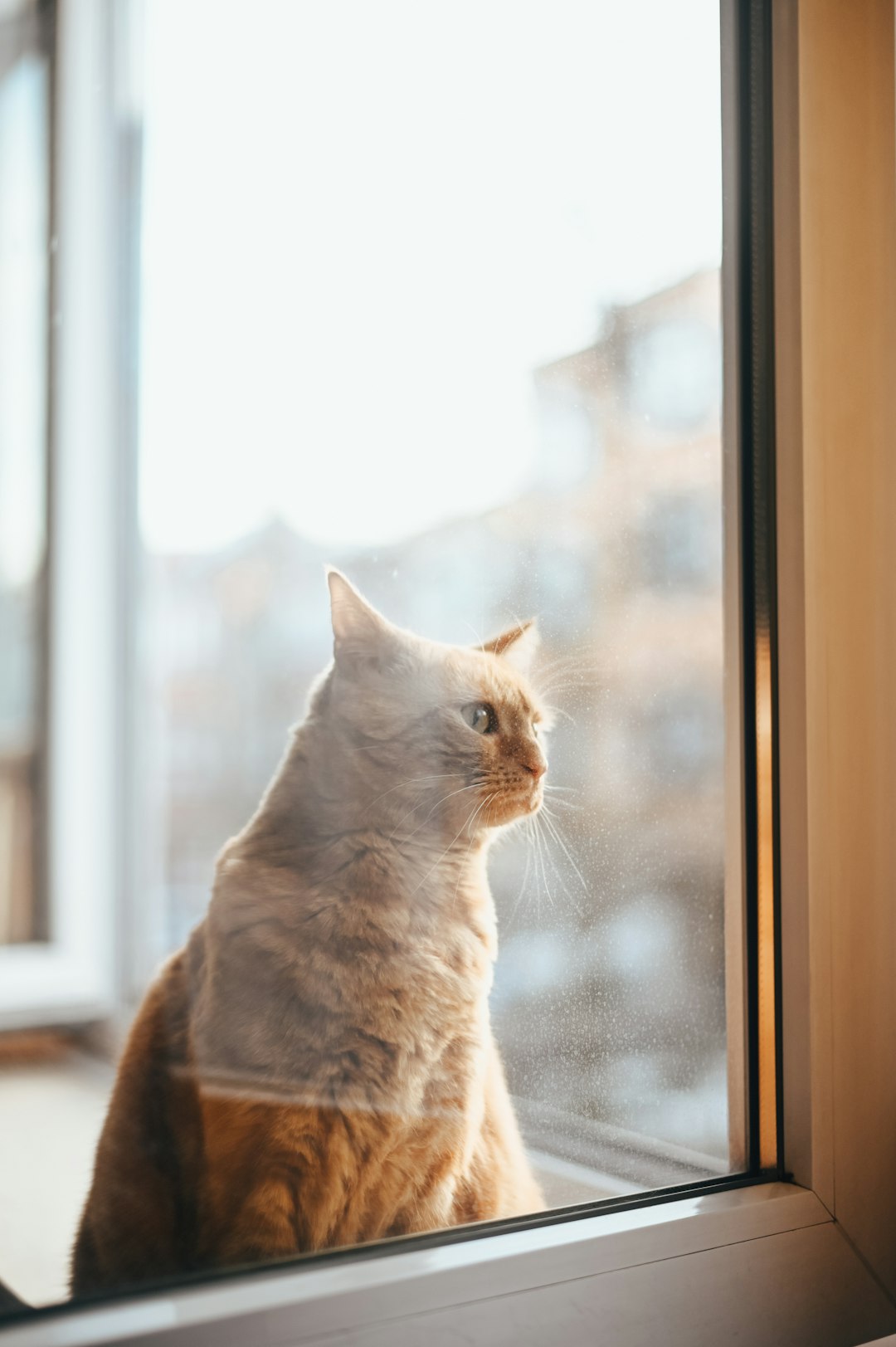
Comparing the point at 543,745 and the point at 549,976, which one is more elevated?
the point at 543,745

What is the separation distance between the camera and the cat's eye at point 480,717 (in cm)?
74

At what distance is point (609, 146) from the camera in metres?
0.90

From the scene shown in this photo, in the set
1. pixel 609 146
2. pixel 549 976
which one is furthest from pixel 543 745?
pixel 609 146

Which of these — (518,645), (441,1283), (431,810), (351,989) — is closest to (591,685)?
(518,645)

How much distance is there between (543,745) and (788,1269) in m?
0.43

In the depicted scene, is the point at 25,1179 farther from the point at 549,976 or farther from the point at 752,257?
the point at 752,257

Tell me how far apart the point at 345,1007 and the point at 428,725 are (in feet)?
0.64

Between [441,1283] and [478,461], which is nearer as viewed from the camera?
[441,1283]

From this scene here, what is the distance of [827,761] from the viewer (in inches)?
33.3

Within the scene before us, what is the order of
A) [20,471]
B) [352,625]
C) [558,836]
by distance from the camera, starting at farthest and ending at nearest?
[558,836] → [352,625] → [20,471]

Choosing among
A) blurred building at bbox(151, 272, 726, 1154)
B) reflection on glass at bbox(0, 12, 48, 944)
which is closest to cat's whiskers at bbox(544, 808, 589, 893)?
blurred building at bbox(151, 272, 726, 1154)

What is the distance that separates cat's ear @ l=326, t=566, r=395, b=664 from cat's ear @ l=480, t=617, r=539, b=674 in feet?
0.30

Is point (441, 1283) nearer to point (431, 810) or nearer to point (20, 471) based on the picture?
point (431, 810)

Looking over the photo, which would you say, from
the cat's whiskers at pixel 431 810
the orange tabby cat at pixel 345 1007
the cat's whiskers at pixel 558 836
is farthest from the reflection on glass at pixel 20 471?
the cat's whiskers at pixel 558 836
